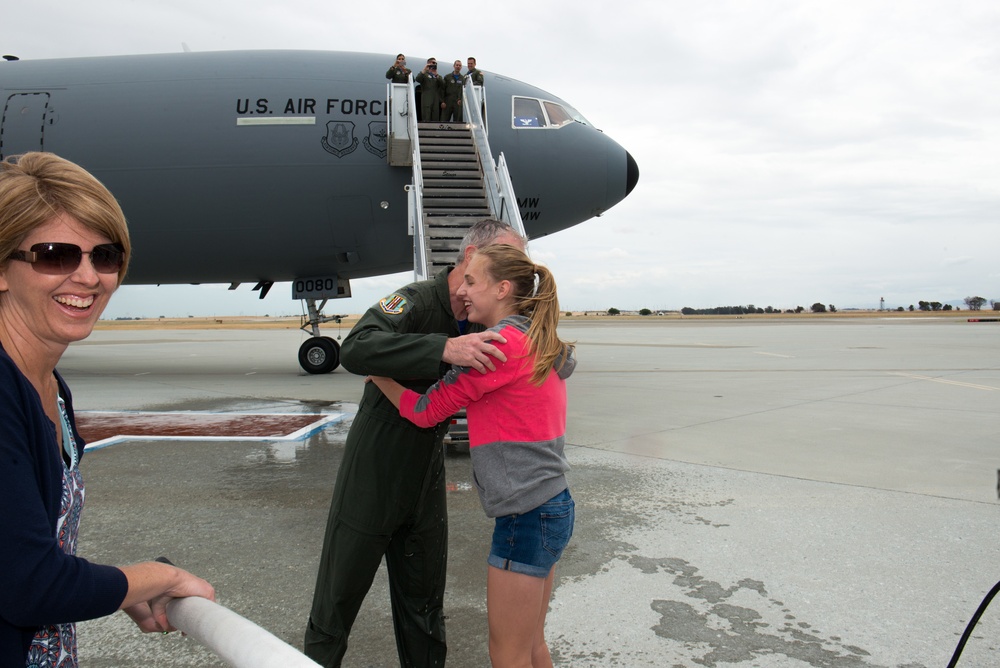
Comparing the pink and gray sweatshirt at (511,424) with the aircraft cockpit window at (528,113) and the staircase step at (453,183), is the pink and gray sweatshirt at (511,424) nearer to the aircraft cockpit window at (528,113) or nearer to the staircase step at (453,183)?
the staircase step at (453,183)

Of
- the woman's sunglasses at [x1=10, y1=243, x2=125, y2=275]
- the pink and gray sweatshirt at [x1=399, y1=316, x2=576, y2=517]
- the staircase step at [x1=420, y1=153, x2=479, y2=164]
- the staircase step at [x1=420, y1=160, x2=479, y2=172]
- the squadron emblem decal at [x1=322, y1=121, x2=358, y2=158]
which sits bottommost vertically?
the pink and gray sweatshirt at [x1=399, y1=316, x2=576, y2=517]

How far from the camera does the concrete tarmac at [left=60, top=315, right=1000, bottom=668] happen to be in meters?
3.01

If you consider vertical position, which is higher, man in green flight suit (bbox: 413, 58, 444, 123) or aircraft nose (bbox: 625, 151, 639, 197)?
man in green flight suit (bbox: 413, 58, 444, 123)

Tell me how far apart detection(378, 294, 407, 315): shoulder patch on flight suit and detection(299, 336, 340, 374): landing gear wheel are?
1174cm

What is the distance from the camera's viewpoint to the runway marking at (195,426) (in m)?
7.32

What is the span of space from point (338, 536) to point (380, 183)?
964 cm

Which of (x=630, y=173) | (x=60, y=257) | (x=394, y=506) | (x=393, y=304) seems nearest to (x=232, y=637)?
(x=60, y=257)

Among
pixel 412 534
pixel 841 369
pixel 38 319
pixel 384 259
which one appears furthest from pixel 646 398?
pixel 38 319

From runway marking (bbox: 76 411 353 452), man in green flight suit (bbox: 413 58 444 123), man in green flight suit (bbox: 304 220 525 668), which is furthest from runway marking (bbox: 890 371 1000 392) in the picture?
man in green flight suit (bbox: 304 220 525 668)

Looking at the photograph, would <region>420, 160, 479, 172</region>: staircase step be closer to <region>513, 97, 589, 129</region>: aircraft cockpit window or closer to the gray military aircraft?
the gray military aircraft

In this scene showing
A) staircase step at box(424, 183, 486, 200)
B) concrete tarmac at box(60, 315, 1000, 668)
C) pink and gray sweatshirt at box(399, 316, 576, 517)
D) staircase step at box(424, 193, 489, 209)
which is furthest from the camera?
staircase step at box(424, 183, 486, 200)

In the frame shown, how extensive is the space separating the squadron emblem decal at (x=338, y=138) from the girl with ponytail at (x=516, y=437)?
9.84m

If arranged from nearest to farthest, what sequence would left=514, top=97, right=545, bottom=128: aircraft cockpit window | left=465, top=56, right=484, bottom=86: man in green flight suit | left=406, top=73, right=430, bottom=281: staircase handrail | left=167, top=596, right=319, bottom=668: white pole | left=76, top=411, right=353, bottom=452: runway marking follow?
left=167, top=596, right=319, bottom=668: white pole < left=76, top=411, right=353, bottom=452: runway marking < left=406, top=73, right=430, bottom=281: staircase handrail < left=465, top=56, right=484, bottom=86: man in green flight suit < left=514, top=97, right=545, bottom=128: aircraft cockpit window

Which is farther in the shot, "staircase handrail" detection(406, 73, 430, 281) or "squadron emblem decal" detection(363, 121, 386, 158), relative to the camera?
"squadron emblem decal" detection(363, 121, 386, 158)
